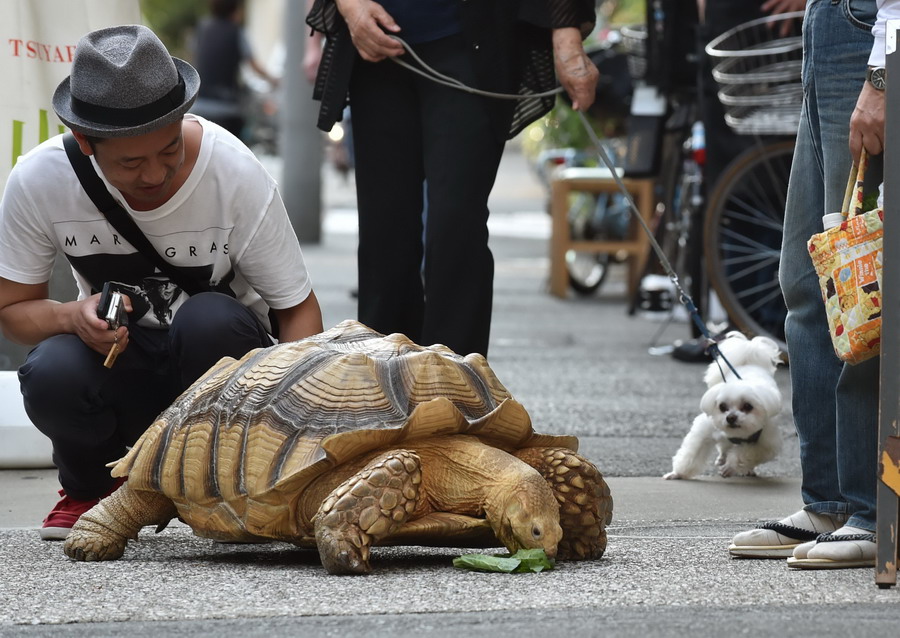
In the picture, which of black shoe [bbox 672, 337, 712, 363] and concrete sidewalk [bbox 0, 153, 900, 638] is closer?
concrete sidewalk [bbox 0, 153, 900, 638]

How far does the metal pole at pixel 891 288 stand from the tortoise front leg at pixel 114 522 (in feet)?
5.28

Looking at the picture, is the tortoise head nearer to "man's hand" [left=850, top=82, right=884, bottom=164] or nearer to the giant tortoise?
the giant tortoise

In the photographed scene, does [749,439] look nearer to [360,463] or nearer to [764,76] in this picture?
[764,76]

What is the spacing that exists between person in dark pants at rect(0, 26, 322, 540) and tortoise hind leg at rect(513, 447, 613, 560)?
89 cm

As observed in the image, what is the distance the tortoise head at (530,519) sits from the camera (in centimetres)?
297

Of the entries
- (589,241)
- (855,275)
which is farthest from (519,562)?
(589,241)

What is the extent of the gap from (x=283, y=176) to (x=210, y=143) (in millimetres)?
10896

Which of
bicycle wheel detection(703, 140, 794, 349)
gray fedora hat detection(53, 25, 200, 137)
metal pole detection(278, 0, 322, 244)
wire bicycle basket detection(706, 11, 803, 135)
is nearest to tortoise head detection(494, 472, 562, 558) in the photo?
gray fedora hat detection(53, 25, 200, 137)

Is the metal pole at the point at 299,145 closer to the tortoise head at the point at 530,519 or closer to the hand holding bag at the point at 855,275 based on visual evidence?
the tortoise head at the point at 530,519

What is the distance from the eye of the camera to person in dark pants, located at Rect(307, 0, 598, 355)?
4223 millimetres

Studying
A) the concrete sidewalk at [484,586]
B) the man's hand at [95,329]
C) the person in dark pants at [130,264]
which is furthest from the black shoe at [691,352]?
the man's hand at [95,329]

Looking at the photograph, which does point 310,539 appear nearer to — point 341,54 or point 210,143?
point 210,143

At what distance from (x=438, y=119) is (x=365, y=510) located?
1617mm

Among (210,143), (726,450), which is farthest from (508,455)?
(726,450)
